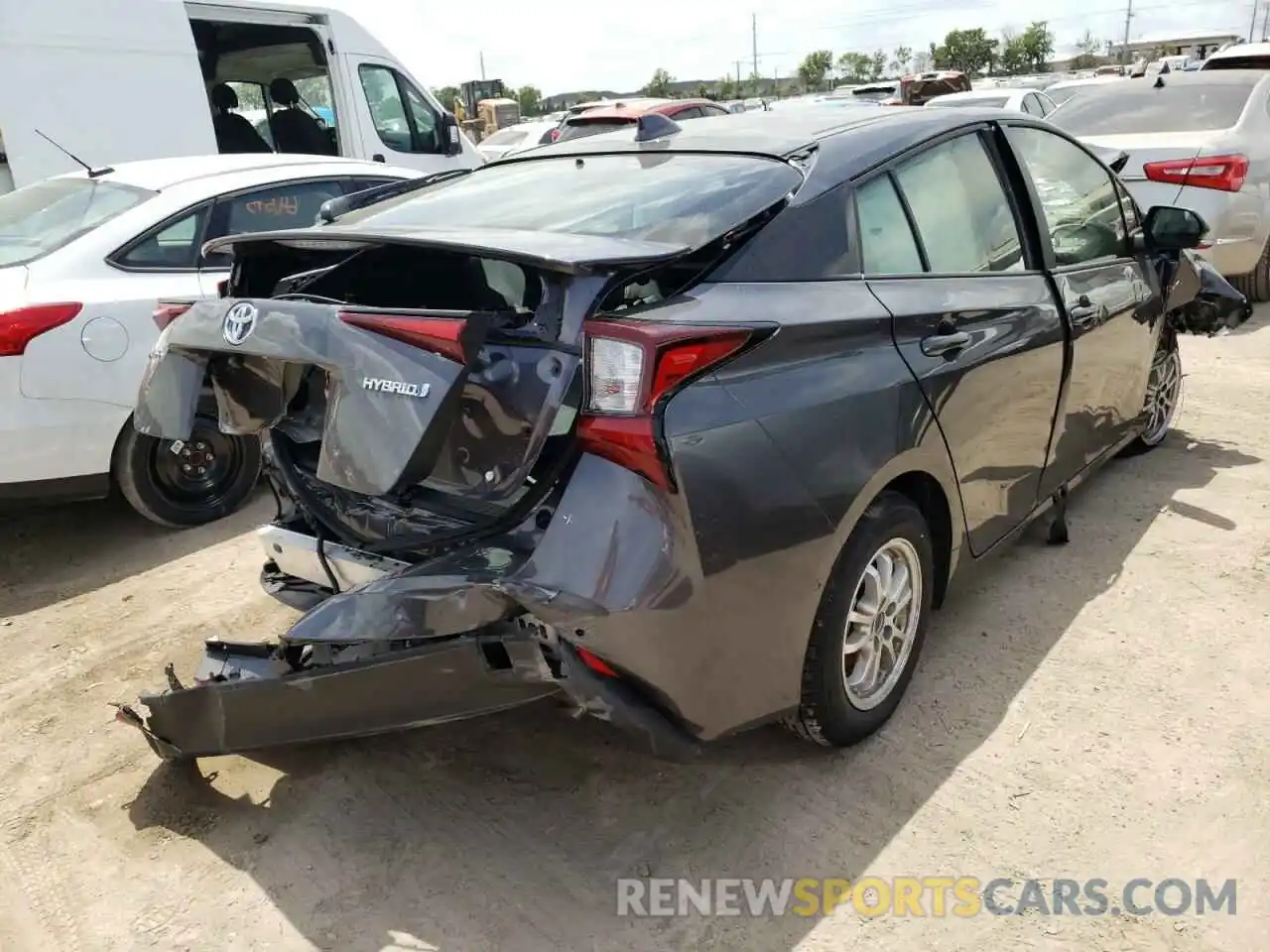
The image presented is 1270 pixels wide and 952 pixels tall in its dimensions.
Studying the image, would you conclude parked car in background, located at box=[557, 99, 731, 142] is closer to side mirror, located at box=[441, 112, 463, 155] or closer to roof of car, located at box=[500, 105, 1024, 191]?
side mirror, located at box=[441, 112, 463, 155]

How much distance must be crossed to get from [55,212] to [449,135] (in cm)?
498

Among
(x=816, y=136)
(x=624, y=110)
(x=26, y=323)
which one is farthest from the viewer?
(x=624, y=110)

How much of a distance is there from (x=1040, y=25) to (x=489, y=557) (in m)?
88.4

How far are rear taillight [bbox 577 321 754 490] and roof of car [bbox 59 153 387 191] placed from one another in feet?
12.0

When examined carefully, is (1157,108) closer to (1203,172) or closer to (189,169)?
(1203,172)

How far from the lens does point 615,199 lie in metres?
2.72

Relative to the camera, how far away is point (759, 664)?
7.75 ft

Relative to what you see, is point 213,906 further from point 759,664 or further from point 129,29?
point 129,29

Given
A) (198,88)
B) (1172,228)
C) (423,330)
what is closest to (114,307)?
(423,330)

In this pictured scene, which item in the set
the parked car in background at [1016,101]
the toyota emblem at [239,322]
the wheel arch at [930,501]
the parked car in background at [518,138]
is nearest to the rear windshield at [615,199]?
the toyota emblem at [239,322]

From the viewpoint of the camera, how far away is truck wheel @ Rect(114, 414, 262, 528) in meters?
4.50

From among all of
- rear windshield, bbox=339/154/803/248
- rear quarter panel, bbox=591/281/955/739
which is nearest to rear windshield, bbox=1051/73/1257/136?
rear windshield, bbox=339/154/803/248

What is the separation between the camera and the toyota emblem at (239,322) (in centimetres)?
243

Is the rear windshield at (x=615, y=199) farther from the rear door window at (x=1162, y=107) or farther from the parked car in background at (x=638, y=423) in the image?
the rear door window at (x=1162, y=107)
